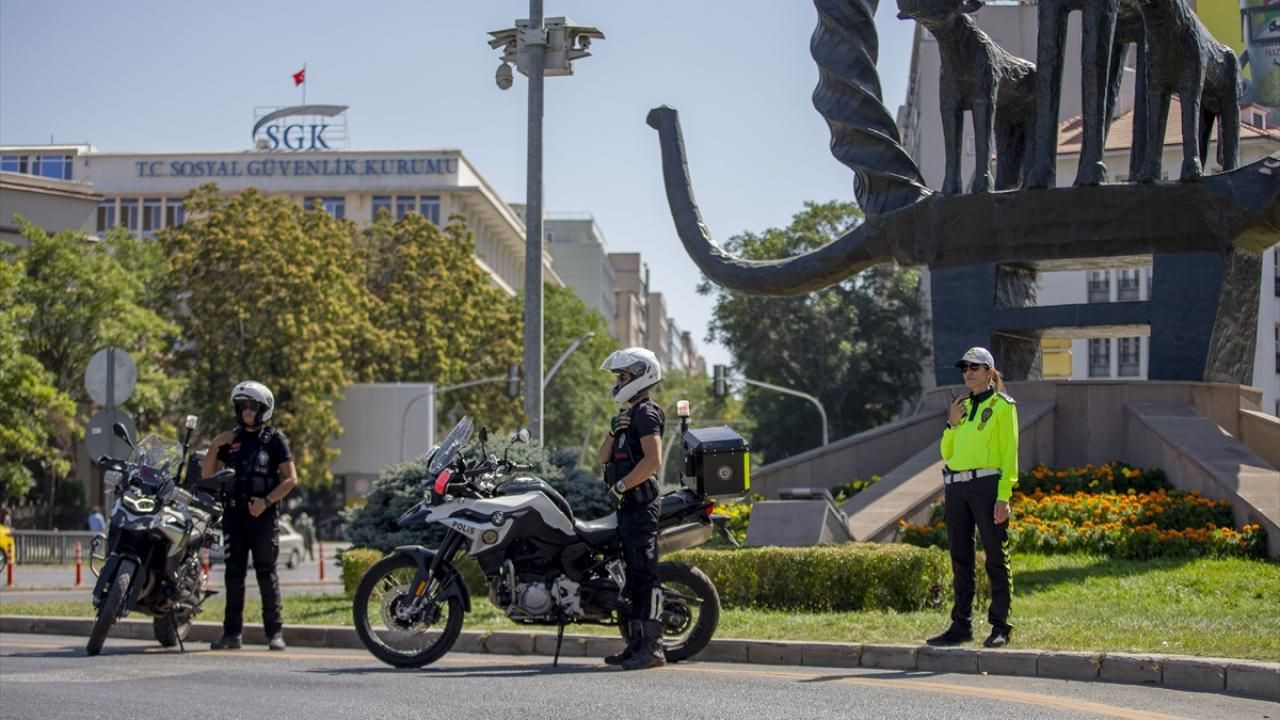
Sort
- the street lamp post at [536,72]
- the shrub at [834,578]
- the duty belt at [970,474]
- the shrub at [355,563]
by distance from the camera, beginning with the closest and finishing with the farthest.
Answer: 1. the duty belt at [970,474]
2. the shrub at [834,578]
3. the shrub at [355,563]
4. the street lamp post at [536,72]

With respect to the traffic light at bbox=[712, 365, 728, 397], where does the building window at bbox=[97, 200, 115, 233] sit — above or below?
above

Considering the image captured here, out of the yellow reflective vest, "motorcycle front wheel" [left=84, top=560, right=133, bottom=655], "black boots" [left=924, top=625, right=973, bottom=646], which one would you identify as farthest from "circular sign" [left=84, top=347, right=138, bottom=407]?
"black boots" [left=924, top=625, right=973, bottom=646]

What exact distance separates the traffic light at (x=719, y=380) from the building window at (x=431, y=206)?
120 feet

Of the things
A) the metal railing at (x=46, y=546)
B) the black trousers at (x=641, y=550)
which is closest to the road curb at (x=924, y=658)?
the black trousers at (x=641, y=550)

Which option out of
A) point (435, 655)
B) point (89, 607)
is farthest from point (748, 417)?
point (435, 655)

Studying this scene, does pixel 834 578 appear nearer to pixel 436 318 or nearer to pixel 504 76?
pixel 504 76

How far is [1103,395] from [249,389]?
12.3 m

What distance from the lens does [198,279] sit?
51219mm

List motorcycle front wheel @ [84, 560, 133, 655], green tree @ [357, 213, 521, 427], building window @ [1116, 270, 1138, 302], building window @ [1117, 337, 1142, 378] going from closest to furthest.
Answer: motorcycle front wheel @ [84, 560, 133, 655] < green tree @ [357, 213, 521, 427] < building window @ [1116, 270, 1138, 302] < building window @ [1117, 337, 1142, 378]

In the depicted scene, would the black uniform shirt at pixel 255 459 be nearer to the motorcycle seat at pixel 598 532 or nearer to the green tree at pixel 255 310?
the motorcycle seat at pixel 598 532

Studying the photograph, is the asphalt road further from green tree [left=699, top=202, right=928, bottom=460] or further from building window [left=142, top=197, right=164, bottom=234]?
building window [left=142, top=197, right=164, bottom=234]

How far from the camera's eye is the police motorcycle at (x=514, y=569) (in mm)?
10219

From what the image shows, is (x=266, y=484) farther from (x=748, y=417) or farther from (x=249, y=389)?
(x=748, y=417)

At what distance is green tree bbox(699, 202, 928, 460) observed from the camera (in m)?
59.8
